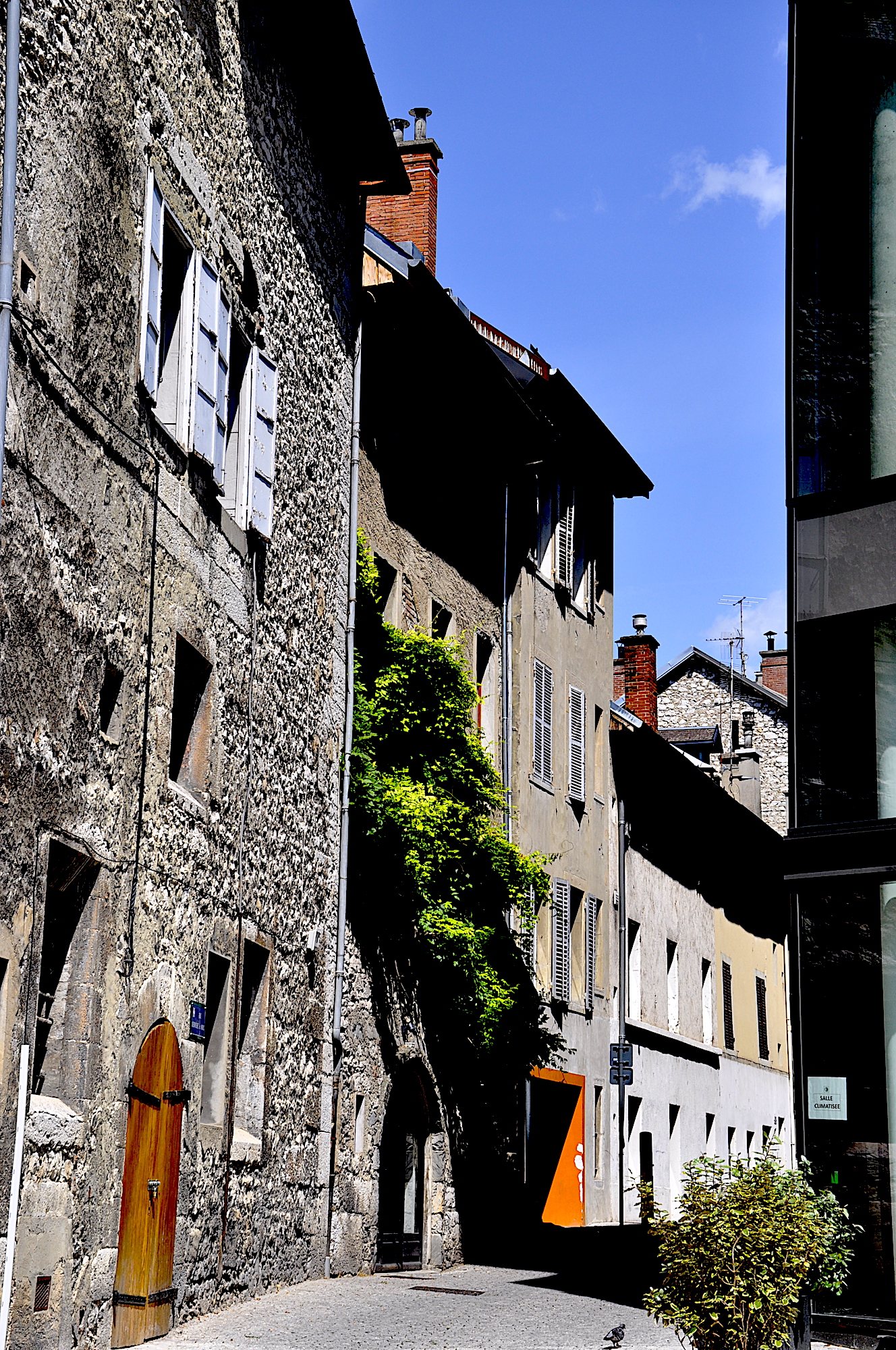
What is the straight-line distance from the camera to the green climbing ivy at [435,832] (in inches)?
549

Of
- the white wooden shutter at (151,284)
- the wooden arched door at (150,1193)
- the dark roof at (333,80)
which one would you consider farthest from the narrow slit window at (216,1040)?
the dark roof at (333,80)

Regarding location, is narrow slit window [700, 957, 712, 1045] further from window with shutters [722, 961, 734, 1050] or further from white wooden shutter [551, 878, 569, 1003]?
white wooden shutter [551, 878, 569, 1003]

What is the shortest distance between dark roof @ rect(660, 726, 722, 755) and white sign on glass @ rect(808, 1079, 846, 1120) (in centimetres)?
2302

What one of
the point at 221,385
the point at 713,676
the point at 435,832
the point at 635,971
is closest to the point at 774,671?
the point at 713,676

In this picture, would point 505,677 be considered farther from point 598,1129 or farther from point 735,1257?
point 735,1257

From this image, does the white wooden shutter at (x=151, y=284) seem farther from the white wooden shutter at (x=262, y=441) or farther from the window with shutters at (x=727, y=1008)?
the window with shutters at (x=727, y=1008)

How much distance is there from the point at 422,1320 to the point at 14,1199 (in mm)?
4200

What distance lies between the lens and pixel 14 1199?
6.80 m

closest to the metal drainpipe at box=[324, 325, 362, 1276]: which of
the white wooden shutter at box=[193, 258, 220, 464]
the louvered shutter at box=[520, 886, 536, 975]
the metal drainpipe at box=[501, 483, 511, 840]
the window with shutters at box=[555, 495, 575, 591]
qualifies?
the louvered shutter at box=[520, 886, 536, 975]

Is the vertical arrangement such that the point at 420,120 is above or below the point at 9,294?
above

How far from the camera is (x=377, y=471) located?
599 inches

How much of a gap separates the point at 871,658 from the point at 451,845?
6127 mm

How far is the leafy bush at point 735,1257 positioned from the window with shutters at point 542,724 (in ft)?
38.4

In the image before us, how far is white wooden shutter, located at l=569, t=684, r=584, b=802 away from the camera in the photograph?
2083cm
